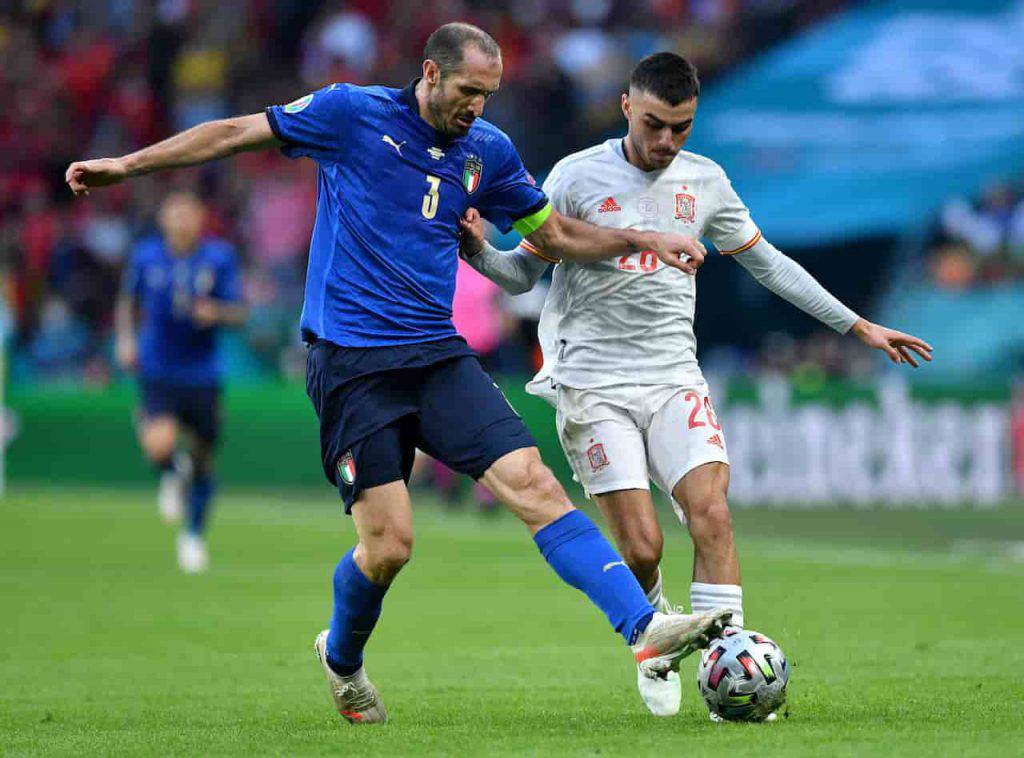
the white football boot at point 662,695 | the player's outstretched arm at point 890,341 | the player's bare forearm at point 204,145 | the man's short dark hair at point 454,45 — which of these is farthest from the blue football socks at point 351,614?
the player's outstretched arm at point 890,341

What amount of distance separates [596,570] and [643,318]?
4.70 ft

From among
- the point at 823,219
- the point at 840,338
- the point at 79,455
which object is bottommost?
the point at 79,455

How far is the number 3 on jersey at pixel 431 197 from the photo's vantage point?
651 cm

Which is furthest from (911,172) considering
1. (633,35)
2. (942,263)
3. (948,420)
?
(633,35)

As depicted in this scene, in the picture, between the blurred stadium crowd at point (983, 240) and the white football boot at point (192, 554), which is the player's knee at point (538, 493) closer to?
the white football boot at point (192, 554)

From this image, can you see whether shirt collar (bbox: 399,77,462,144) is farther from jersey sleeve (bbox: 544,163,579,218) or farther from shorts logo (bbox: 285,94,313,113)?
jersey sleeve (bbox: 544,163,579,218)

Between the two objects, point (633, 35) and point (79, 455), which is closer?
point (79, 455)

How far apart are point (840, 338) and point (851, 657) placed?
43.0 feet

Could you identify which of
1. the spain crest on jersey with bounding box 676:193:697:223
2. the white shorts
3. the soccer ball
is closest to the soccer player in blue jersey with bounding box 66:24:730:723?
the soccer ball

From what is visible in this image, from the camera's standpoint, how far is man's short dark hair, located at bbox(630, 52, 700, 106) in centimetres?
689

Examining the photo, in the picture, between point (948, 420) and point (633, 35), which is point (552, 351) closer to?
point (948, 420)

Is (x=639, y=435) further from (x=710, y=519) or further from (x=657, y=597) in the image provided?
(x=657, y=597)

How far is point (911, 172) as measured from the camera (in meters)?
20.3

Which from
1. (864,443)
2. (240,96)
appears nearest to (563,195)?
(864,443)
